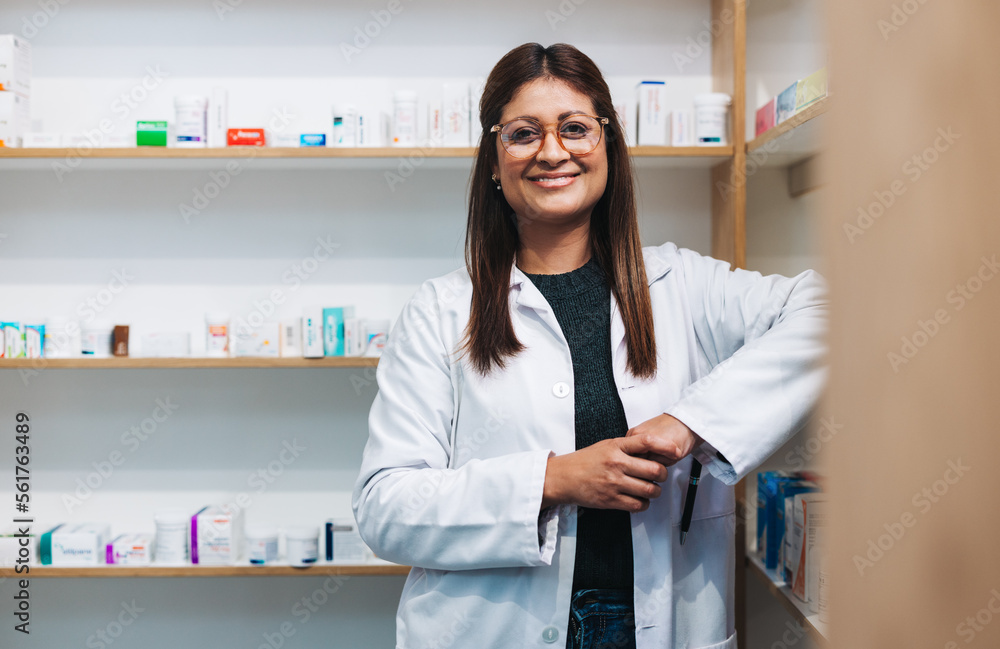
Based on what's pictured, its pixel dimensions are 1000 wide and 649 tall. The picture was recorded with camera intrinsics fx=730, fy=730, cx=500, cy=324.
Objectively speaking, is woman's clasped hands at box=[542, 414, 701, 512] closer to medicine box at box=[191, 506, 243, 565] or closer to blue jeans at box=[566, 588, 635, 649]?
blue jeans at box=[566, 588, 635, 649]

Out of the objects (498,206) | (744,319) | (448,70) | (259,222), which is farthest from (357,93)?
(744,319)

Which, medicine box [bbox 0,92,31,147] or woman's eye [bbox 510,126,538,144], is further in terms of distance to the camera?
medicine box [bbox 0,92,31,147]

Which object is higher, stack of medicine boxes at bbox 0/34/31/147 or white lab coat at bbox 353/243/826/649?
stack of medicine boxes at bbox 0/34/31/147

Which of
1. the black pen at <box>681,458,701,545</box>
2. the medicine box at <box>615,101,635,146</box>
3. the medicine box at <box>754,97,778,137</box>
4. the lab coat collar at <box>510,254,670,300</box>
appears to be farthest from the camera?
the medicine box at <box>615,101,635,146</box>

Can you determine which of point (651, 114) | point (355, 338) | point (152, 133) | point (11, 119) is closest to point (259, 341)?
point (355, 338)

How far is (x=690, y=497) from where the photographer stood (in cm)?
118

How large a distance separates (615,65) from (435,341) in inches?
52.0

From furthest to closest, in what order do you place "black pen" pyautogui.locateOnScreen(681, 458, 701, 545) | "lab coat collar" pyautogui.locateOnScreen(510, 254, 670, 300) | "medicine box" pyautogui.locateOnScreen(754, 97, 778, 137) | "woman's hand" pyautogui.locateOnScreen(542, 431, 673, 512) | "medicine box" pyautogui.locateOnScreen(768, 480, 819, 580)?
"medicine box" pyautogui.locateOnScreen(754, 97, 778, 137)
"medicine box" pyautogui.locateOnScreen(768, 480, 819, 580)
"lab coat collar" pyautogui.locateOnScreen(510, 254, 670, 300)
"black pen" pyautogui.locateOnScreen(681, 458, 701, 545)
"woman's hand" pyautogui.locateOnScreen(542, 431, 673, 512)

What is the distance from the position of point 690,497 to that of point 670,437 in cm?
20

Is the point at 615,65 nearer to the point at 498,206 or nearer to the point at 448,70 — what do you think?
the point at 448,70

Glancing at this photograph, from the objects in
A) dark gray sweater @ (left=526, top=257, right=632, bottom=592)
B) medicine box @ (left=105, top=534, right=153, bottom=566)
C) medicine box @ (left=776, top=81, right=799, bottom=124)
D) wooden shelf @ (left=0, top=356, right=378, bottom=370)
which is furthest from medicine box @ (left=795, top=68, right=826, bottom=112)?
medicine box @ (left=105, top=534, right=153, bottom=566)

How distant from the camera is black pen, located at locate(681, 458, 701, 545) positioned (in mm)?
1151

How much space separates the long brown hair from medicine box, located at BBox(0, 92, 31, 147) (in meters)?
1.42

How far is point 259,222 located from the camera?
7.32 feet
